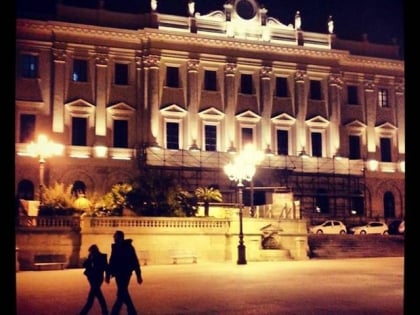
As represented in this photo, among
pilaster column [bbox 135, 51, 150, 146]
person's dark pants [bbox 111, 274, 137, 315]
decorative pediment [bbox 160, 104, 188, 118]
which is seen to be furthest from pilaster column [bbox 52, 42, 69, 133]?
person's dark pants [bbox 111, 274, 137, 315]

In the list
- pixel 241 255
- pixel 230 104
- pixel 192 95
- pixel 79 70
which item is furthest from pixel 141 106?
pixel 241 255

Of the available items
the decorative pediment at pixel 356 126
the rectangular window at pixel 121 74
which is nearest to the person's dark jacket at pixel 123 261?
the rectangular window at pixel 121 74

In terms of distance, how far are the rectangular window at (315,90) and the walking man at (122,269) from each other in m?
37.8

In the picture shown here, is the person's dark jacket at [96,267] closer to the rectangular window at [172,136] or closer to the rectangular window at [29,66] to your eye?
the rectangular window at [172,136]

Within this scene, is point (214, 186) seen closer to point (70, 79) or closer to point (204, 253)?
point (70, 79)

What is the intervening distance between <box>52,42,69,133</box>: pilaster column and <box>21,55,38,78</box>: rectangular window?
1.21 meters

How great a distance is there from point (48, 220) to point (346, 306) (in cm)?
1677

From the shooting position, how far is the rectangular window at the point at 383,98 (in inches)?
1984

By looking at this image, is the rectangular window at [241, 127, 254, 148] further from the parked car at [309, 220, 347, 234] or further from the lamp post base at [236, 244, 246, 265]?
the lamp post base at [236, 244, 246, 265]

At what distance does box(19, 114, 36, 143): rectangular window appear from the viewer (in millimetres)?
40625

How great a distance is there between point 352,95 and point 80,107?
68.4 feet

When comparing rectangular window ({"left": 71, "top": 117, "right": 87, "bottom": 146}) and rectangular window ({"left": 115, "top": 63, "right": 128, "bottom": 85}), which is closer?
rectangular window ({"left": 71, "top": 117, "right": 87, "bottom": 146})
